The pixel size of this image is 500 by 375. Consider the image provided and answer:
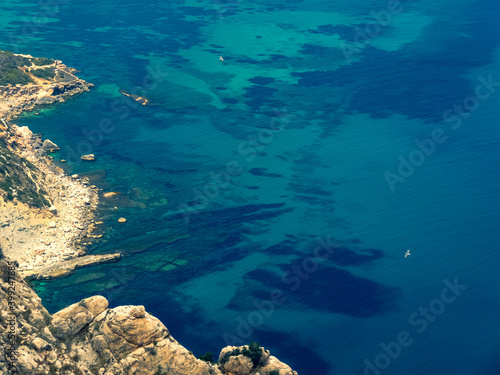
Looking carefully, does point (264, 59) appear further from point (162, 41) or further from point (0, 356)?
point (0, 356)

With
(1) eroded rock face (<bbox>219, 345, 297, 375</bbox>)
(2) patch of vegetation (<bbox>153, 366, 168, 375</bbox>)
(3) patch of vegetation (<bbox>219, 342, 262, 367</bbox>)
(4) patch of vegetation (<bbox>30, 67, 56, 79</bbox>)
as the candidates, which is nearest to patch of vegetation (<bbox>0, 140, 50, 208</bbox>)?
(1) eroded rock face (<bbox>219, 345, 297, 375</bbox>)

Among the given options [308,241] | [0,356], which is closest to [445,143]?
[308,241]

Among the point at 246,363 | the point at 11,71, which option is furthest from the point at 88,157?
the point at 246,363

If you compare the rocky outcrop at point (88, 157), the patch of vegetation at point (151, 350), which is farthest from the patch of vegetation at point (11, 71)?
the patch of vegetation at point (151, 350)

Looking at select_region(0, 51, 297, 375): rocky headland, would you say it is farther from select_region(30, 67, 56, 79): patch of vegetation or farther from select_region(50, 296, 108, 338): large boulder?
select_region(30, 67, 56, 79): patch of vegetation

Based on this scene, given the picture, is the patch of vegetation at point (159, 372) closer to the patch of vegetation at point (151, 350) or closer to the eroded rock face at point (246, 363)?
the patch of vegetation at point (151, 350)

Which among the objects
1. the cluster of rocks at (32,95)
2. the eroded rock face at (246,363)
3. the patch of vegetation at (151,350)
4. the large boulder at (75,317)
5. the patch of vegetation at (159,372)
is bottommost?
the cluster of rocks at (32,95)

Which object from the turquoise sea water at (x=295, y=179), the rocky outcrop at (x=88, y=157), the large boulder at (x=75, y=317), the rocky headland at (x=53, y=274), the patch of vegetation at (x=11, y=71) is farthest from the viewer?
the patch of vegetation at (x=11, y=71)
